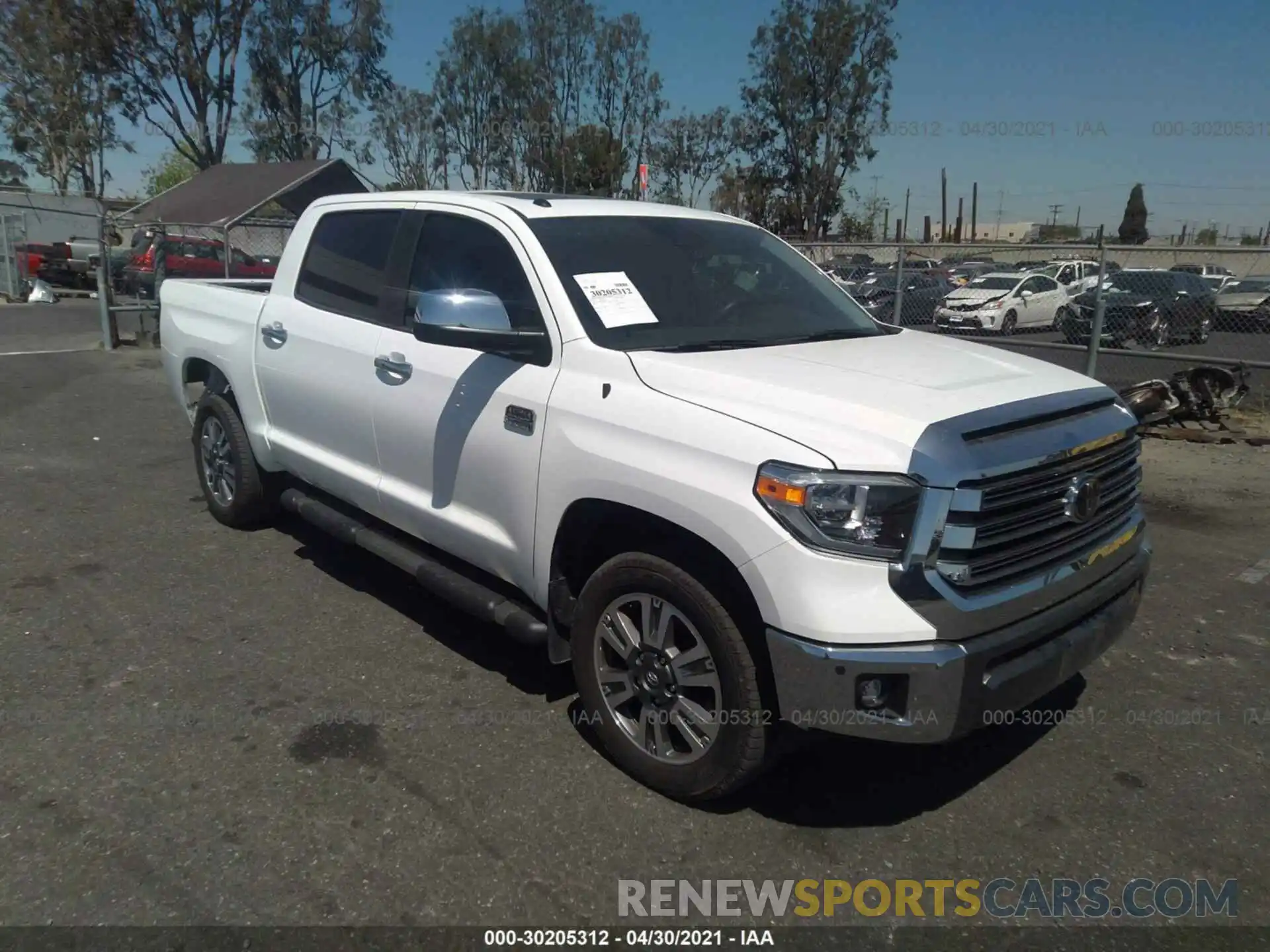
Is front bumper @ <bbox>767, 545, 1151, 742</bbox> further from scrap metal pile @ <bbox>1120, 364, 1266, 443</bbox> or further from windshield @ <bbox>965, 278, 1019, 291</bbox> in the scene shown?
windshield @ <bbox>965, 278, 1019, 291</bbox>

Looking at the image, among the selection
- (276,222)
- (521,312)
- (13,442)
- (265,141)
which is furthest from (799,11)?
(521,312)

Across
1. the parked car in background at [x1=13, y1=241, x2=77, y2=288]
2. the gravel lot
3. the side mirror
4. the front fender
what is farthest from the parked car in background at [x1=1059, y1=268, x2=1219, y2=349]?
the parked car in background at [x1=13, y1=241, x2=77, y2=288]

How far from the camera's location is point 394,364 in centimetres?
404

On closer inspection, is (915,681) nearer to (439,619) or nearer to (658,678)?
(658,678)

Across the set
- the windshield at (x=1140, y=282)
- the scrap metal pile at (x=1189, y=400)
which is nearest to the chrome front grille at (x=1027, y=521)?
the scrap metal pile at (x=1189, y=400)

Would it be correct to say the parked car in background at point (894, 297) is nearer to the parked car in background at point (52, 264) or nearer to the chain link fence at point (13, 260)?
the chain link fence at point (13, 260)

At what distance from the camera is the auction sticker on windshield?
3.48 m

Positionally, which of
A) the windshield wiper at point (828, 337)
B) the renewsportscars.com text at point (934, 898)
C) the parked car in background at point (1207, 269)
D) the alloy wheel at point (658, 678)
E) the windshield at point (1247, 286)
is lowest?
the renewsportscars.com text at point (934, 898)

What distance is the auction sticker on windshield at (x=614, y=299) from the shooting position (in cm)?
348

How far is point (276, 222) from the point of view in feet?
55.2

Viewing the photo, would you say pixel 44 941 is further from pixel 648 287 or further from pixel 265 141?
pixel 265 141

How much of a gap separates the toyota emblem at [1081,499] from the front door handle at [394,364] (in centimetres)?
253

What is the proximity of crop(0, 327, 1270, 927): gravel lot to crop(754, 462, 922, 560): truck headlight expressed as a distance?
0.68m

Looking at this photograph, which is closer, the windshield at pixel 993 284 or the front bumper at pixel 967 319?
the front bumper at pixel 967 319
